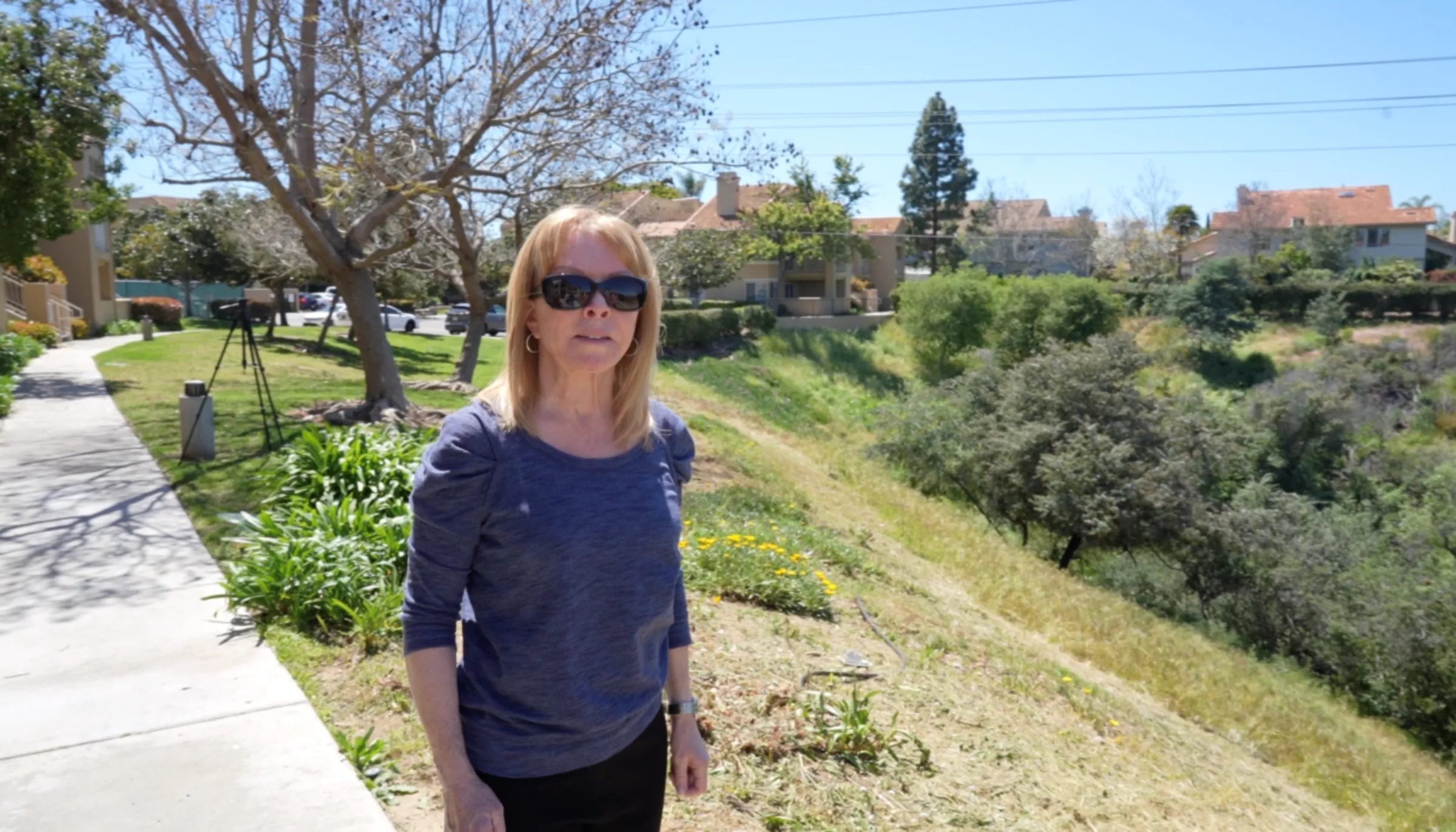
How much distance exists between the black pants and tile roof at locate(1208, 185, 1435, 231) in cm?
6990

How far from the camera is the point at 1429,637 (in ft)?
47.5

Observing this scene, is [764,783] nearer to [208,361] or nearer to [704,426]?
[704,426]

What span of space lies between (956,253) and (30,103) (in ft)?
178

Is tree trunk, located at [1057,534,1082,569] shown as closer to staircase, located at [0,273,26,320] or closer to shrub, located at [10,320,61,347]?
shrub, located at [10,320,61,347]

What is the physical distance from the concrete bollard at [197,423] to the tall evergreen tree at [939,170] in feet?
188

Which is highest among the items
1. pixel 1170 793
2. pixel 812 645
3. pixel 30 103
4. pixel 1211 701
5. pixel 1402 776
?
pixel 30 103

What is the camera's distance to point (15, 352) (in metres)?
18.8

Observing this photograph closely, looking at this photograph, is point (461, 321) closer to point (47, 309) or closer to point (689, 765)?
point (47, 309)

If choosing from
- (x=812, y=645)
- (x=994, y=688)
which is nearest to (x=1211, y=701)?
(x=994, y=688)

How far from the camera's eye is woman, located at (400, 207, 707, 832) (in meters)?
2.01

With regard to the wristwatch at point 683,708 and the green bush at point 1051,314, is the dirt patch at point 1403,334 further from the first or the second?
the wristwatch at point 683,708

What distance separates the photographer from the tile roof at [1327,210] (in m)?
63.9

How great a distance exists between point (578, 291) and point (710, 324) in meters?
35.3

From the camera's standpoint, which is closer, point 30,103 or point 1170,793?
point 1170,793
